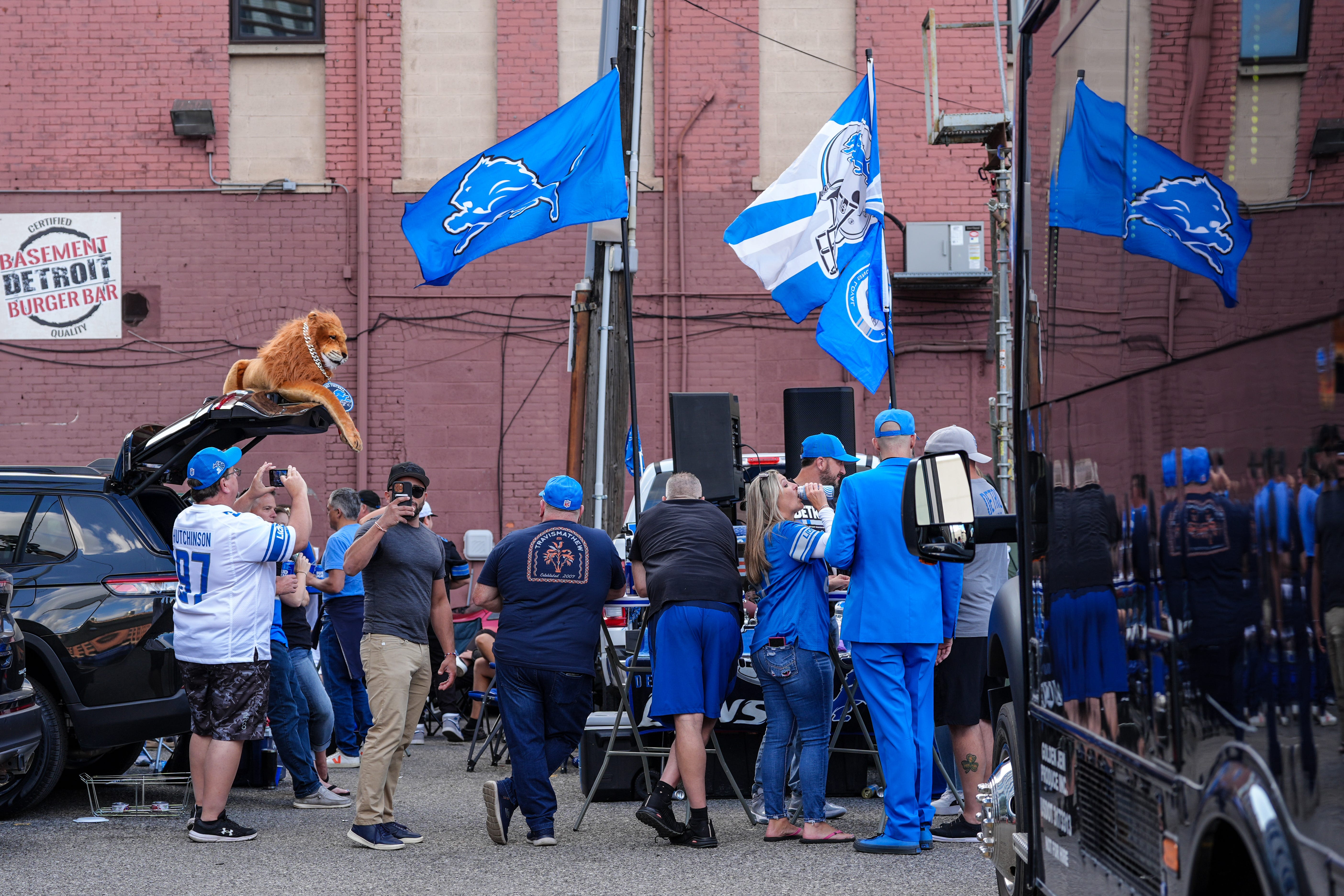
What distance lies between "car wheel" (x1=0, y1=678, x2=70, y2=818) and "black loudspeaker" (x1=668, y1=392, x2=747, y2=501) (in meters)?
4.04

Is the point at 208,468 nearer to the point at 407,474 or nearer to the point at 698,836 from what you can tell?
the point at 407,474

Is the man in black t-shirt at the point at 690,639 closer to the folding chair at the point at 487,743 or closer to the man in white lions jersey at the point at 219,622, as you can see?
the man in white lions jersey at the point at 219,622

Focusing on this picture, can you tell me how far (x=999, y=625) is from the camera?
479cm

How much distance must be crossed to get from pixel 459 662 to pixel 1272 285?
9.08 metres

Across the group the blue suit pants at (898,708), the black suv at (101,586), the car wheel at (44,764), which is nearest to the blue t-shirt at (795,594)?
the blue suit pants at (898,708)

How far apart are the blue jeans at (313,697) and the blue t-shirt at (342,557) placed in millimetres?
469

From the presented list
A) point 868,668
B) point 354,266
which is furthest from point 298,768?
point 354,266

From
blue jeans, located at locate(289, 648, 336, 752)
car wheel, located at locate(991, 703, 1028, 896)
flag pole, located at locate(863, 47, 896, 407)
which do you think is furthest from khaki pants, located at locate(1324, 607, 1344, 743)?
flag pole, located at locate(863, 47, 896, 407)

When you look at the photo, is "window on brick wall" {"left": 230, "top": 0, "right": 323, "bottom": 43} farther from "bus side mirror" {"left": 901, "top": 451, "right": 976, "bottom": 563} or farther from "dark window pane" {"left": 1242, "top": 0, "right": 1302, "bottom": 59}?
"dark window pane" {"left": 1242, "top": 0, "right": 1302, "bottom": 59}

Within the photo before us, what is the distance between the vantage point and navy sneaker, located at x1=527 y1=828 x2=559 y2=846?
6676 millimetres

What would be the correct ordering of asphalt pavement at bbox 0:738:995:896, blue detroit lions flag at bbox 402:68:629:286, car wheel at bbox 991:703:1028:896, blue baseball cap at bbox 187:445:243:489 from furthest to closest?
1. blue detroit lions flag at bbox 402:68:629:286
2. blue baseball cap at bbox 187:445:243:489
3. asphalt pavement at bbox 0:738:995:896
4. car wheel at bbox 991:703:1028:896

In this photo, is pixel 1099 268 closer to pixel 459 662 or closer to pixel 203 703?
pixel 203 703

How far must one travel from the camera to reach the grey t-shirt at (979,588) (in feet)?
22.7

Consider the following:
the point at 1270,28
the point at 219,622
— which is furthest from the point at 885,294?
the point at 1270,28
